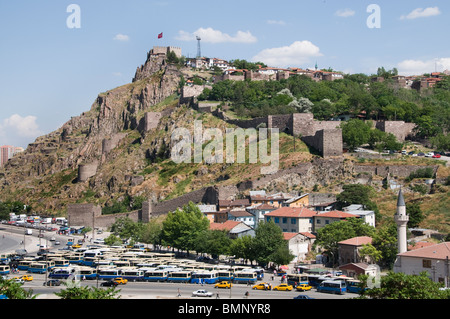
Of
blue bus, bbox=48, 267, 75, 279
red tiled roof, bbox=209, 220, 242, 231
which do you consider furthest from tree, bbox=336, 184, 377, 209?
blue bus, bbox=48, 267, 75, 279

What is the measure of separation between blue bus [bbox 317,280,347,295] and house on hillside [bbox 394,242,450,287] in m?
4.87

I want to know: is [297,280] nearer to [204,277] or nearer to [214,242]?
[204,277]

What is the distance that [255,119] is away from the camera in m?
82.9

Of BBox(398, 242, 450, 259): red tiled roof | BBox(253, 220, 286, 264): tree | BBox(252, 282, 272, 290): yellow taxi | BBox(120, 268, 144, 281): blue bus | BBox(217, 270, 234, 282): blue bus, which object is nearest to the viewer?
BBox(398, 242, 450, 259): red tiled roof

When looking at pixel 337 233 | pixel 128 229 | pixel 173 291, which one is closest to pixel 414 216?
pixel 337 233

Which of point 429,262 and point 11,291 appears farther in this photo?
point 429,262

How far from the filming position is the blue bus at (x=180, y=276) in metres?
43.5

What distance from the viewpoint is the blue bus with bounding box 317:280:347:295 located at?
124ft

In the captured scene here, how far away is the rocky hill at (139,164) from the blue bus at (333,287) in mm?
27605

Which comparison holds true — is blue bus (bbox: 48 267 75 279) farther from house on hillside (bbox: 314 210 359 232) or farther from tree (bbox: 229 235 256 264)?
house on hillside (bbox: 314 210 359 232)

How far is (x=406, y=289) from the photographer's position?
27.1 metres

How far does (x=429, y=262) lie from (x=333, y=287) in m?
6.59
